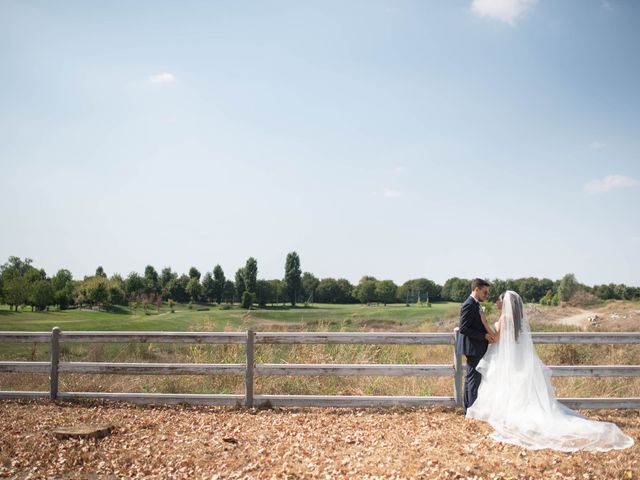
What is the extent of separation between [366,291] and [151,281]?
177 feet

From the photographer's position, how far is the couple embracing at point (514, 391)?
21.2 feet

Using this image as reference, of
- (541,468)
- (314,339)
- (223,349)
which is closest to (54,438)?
(314,339)

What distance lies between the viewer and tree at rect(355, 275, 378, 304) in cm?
11631

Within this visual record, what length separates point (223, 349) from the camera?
488 inches

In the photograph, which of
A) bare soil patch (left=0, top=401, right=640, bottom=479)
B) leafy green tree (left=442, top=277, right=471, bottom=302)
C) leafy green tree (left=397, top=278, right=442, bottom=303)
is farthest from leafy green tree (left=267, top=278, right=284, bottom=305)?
bare soil patch (left=0, top=401, right=640, bottom=479)

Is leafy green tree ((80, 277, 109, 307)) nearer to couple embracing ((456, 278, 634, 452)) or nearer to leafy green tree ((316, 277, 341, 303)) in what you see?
leafy green tree ((316, 277, 341, 303))

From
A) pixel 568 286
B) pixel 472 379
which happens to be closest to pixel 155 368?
pixel 472 379

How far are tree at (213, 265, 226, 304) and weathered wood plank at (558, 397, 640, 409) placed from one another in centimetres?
10551

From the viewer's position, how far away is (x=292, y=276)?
111625mm

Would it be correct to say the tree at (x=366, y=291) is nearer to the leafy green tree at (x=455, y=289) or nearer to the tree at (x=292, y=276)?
the tree at (x=292, y=276)

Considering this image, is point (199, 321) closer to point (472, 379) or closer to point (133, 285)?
point (472, 379)

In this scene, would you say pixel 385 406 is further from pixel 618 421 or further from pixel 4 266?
pixel 4 266

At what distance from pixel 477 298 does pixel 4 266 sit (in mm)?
129490

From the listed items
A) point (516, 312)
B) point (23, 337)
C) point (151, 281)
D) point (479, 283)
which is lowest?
point (23, 337)
